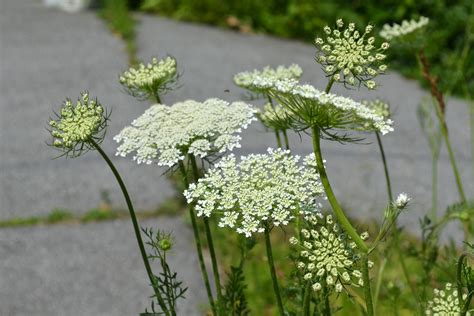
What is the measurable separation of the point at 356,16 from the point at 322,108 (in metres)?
5.52

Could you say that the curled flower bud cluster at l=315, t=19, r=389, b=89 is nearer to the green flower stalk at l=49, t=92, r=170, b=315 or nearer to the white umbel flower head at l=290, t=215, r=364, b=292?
the white umbel flower head at l=290, t=215, r=364, b=292

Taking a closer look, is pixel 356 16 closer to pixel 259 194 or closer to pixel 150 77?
pixel 150 77

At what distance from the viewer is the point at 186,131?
1.70 m

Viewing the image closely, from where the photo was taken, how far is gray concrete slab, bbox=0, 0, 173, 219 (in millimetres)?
4492

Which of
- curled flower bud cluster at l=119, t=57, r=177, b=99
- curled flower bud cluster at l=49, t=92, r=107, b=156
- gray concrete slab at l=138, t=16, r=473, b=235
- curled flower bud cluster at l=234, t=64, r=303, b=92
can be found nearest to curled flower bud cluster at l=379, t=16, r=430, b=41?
curled flower bud cluster at l=234, t=64, r=303, b=92

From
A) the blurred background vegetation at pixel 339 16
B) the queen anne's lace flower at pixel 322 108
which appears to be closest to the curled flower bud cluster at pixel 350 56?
the queen anne's lace flower at pixel 322 108

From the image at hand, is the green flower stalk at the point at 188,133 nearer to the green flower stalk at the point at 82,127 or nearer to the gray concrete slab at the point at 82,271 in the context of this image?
the green flower stalk at the point at 82,127

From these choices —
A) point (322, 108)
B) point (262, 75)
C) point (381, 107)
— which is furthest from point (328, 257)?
point (381, 107)

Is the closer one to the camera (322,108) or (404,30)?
(322,108)

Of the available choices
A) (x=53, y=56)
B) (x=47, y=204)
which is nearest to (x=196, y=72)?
(x=53, y=56)

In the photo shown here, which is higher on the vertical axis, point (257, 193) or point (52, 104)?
point (257, 193)

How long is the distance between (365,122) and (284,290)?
28.9 inches

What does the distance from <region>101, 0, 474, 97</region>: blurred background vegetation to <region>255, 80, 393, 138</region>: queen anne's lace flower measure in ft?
12.7

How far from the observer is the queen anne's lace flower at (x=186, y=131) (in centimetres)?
167
